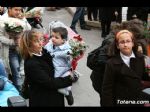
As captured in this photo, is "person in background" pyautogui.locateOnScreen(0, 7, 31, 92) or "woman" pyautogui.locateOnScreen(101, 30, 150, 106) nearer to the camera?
"woman" pyautogui.locateOnScreen(101, 30, 150, 106)

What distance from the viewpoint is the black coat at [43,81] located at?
17.5ft

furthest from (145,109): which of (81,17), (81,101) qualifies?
(81,17)

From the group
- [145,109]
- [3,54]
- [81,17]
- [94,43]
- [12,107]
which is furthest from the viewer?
[81,17]

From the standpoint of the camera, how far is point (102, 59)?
5.47 metres

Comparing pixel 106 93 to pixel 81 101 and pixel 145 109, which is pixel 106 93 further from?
pixel 81 101

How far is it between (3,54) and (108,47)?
2.65 m

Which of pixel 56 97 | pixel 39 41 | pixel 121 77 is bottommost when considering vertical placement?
pixel 56 97

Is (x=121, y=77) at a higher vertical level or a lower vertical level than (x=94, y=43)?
higher

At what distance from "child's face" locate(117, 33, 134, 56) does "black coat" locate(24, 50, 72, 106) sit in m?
0.82

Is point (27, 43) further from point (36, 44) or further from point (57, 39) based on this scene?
point (57, 39)

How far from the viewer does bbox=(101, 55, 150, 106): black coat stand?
202 inches

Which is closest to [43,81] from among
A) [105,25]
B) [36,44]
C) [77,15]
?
[36,44]

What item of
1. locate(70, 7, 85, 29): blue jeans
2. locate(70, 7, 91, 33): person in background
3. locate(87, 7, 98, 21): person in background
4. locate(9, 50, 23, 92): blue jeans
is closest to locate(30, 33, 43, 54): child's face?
locate(9, 50, 23, 92): blue jeans

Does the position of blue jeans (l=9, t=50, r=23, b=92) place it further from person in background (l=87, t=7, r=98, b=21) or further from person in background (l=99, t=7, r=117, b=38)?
person in background (l=87, t=7, r=98, b=21)
